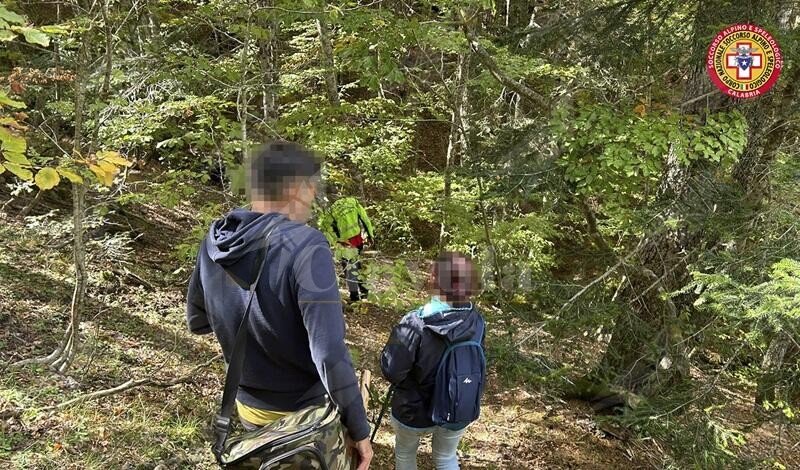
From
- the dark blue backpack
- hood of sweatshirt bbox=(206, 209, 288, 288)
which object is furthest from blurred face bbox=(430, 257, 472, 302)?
hood of sweatshirt bbox=(206, 209, 288, 288)

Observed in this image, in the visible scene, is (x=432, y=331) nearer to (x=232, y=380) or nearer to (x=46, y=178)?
(x=232, y=380)

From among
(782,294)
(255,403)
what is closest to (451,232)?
(782,294)

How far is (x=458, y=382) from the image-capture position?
10.1ft

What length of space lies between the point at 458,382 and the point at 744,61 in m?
4.08

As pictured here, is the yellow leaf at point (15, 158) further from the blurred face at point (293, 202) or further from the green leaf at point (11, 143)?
the blurred face at point (293, 202)

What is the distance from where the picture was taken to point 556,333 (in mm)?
5270

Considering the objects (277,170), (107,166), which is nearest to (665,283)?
(277,170)

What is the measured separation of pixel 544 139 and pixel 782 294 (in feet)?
10.3

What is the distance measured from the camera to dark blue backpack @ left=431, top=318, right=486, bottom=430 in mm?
3076

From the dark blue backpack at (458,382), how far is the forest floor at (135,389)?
1115 mm

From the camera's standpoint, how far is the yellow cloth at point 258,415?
1.99m

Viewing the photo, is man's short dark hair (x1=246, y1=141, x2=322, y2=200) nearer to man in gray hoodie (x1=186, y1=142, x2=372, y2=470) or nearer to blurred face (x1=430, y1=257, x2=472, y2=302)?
man in gray hoodie (x1=186, y1=142, x2=372, y2=470)

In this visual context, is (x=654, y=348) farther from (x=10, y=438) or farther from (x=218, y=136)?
(x=10, y=438)

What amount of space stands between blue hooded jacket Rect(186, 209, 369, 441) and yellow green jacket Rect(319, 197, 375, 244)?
79.8 inches
